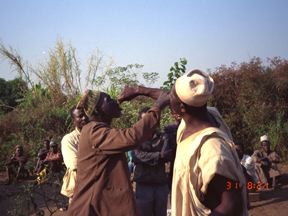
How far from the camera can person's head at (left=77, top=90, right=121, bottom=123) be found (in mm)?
2943

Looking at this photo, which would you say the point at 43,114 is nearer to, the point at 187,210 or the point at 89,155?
the point at 89,155

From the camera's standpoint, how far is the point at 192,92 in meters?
1.93

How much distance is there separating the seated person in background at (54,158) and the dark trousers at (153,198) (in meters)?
5.92

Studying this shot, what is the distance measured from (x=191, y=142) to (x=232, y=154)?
0.20 metres

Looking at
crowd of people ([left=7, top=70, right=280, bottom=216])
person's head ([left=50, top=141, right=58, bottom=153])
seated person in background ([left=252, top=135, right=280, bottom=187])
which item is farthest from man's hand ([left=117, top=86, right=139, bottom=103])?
person's head ([left=50, top=141, right=58, bottom=153])

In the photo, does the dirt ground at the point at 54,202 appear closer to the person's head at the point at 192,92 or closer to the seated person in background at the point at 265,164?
the seated person in background at the point at 265,164

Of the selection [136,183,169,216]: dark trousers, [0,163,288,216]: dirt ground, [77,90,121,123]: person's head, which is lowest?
[0,163,288,216]: dirt ground

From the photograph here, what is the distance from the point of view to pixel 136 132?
2.62 m

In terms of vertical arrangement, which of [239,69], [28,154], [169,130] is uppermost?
[239,69]

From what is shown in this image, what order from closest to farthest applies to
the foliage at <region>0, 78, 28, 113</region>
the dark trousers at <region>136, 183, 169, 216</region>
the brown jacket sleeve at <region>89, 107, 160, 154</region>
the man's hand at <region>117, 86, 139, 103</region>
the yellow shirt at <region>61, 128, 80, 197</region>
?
1. the brown jacket sleeve at <region>89, 107, 160, 154</region>
2. the man's hand at <region>117, 86, 139, 103</region>
3. the yellow shirt at <region>61, 128, 80, 197</region>
4. the dark trousers at <region>136, 183, 169, 216</region>
5. the foliage at <region>0, 78, 28, 113</region>

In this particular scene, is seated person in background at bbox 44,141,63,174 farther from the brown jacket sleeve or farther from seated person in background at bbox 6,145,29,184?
the brown jacket sleeve

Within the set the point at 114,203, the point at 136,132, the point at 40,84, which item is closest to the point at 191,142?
the point at 136,132

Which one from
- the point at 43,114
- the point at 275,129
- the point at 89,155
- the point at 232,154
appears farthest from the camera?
the point at 43,114

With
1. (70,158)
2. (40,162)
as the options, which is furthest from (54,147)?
(70,158)
